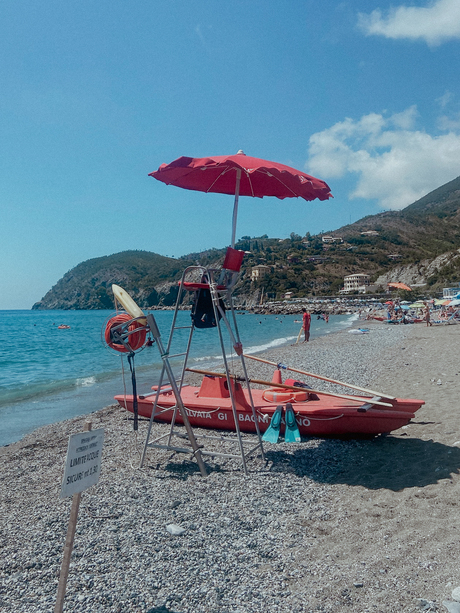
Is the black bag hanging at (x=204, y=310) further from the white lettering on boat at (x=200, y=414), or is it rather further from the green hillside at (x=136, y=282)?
the green hillside at (x=136, y=282)

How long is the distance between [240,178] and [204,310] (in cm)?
192

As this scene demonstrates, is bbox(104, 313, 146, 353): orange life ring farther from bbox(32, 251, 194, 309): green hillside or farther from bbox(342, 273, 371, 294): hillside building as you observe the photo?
bbox(32, 251, 194, 309): green hillside

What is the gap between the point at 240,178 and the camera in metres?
6.14

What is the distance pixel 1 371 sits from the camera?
21.2 meters

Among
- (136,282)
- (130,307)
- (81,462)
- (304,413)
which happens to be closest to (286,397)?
(304,413)

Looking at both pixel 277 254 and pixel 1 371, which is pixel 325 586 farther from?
pixel 277 254

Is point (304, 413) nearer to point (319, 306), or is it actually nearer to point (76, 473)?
point (76, 473)

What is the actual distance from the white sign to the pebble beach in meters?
0.88

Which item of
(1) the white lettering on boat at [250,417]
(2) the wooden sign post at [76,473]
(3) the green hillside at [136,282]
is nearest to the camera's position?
(2) the wooden sign post at [76,473]

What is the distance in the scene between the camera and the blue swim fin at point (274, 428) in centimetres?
631

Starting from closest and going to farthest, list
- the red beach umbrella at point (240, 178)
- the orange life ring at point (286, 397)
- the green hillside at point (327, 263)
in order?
the red beach umbrella at point (240, 178) → the orange life ring at point (286, 397) → the green hillside at point (327, 263)

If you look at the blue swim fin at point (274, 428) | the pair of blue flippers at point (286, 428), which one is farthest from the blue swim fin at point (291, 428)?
the blue swim fin at point (274, 428)

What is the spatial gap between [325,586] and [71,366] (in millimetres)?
20831

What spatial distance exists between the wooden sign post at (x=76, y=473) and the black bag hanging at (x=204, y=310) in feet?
9.86
